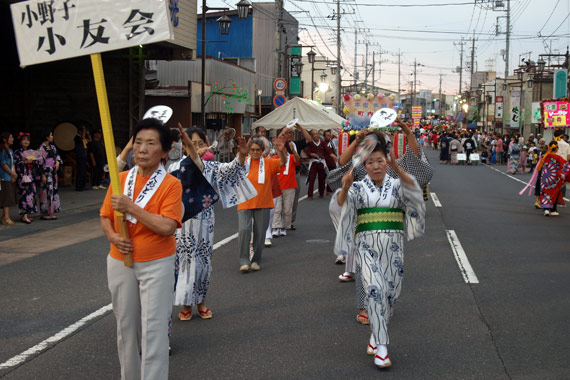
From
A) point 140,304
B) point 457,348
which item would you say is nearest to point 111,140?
point 140,304

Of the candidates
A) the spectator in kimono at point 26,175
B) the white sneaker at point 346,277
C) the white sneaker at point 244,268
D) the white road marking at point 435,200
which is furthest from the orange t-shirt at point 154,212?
the white road marking at point 435,200

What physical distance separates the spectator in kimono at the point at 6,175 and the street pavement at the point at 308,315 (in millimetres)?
1221

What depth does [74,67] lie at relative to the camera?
23.2 metres

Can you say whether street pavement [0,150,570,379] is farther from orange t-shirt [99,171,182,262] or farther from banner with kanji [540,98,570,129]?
banner with kanji [540,98,570,129]

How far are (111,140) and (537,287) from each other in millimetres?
5769

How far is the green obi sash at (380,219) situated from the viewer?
17.1 ft

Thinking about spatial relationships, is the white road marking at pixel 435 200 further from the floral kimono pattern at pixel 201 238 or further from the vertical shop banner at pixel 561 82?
the vertical shop banner at pixel 561 82

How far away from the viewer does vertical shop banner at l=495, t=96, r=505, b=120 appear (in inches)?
2244

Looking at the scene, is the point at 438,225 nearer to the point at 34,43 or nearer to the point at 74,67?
the point at 34,43

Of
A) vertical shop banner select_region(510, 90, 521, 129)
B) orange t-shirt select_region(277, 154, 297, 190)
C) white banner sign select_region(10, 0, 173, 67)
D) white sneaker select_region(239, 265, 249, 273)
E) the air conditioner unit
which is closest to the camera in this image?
white banner sign select_region(10, 0, 173, 67)

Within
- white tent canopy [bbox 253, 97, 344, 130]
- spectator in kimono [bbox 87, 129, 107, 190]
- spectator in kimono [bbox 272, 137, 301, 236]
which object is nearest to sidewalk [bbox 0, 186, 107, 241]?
spectator in kimono [bbox 87, 129, 107, 190]

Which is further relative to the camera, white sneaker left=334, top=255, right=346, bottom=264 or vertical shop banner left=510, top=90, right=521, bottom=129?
vertical shop banner left=510, top=90, right=521, bottom=129

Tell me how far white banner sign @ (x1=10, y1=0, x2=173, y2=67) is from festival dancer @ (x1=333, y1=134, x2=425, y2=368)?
2047 millimetres

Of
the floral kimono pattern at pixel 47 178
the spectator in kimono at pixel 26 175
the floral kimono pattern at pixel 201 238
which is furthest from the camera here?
the floral kimono pattern at pixel 47 178
